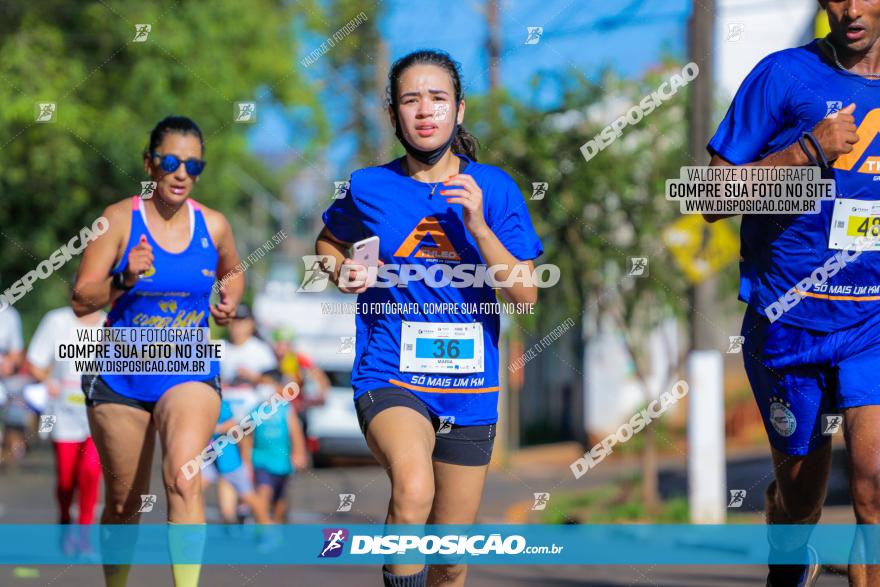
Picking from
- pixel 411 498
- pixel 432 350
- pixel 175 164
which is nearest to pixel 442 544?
pixel 411 498

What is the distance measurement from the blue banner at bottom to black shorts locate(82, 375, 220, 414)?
578mm

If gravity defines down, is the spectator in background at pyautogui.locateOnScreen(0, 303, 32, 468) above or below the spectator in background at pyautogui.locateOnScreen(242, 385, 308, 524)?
above

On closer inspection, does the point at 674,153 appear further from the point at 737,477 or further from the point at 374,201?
the point at 374,201

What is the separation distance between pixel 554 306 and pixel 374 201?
9.10 metres

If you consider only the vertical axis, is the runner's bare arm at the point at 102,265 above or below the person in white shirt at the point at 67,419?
above

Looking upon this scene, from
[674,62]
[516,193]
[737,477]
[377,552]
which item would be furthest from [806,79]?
[737,477]

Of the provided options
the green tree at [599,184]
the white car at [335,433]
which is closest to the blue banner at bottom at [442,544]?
the green tree at [599,184]

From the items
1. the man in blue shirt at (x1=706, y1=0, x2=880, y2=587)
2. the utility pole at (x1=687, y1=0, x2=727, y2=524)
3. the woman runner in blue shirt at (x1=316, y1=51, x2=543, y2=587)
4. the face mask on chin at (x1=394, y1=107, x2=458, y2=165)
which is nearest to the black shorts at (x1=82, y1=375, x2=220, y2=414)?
the woman runner in blue shirt at (x1=316, y1=51, x2=543, y2=587)

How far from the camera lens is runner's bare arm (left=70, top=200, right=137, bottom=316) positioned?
6.14m

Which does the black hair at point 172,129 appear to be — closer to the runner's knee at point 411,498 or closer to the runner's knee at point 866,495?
the runner's knee at point 411,498

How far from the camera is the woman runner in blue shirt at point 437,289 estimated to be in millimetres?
5215

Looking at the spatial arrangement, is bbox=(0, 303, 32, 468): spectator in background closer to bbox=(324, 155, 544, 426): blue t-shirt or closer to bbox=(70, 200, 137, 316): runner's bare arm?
bbox=(70, 200, 137, 316): runner's bare arm

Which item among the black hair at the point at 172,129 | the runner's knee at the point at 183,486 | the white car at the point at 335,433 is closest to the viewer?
the runner's knee at the point at 183,486

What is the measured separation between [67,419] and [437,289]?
5397 mm
